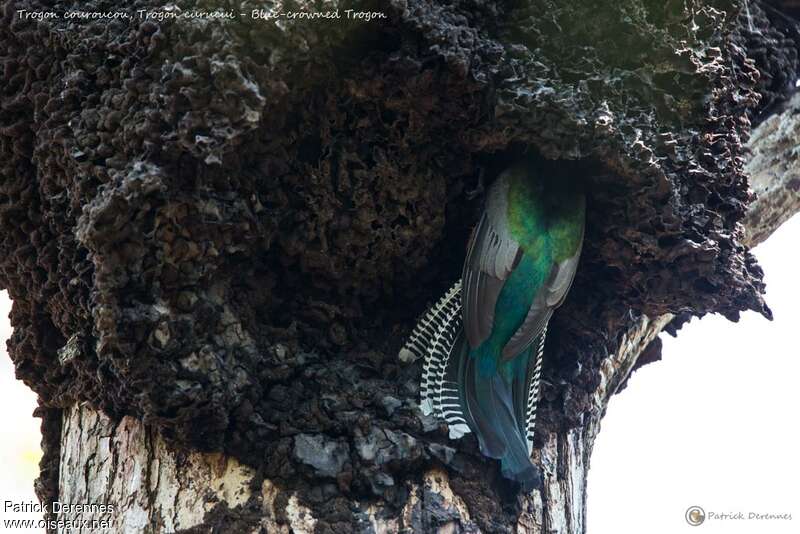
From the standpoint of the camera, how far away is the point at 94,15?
2889 millimetres

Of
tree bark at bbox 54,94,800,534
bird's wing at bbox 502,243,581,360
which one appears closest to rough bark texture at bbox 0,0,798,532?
tree bark at bbox 54,94,800,534

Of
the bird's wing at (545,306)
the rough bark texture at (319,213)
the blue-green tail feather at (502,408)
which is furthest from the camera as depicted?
the bird's wing at (545,306)

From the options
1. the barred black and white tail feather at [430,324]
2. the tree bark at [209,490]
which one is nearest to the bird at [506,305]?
the barred black and white tail feather at [430,324]

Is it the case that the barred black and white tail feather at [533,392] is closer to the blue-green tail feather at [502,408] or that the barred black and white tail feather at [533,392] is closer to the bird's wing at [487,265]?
the blue-green tail feather at [502,408]

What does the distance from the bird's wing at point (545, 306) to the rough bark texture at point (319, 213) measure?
0.13m

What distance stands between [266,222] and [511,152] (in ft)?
2.84

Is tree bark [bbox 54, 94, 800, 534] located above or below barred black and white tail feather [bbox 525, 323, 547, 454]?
below

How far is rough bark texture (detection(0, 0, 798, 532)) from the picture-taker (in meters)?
2.68

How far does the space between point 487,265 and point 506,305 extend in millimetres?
157

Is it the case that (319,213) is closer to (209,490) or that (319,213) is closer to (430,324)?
(430,324)

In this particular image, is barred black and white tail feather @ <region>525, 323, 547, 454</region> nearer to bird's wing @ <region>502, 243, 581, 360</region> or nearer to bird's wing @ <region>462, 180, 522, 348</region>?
bird's wing @ <region>502, 243, 581, 360</region>

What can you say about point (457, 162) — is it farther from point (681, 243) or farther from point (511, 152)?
point (681, 243)

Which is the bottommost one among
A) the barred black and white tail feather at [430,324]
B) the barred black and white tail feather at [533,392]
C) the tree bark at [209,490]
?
the tree bark at [209,490]

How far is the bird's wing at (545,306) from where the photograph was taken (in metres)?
3.25
